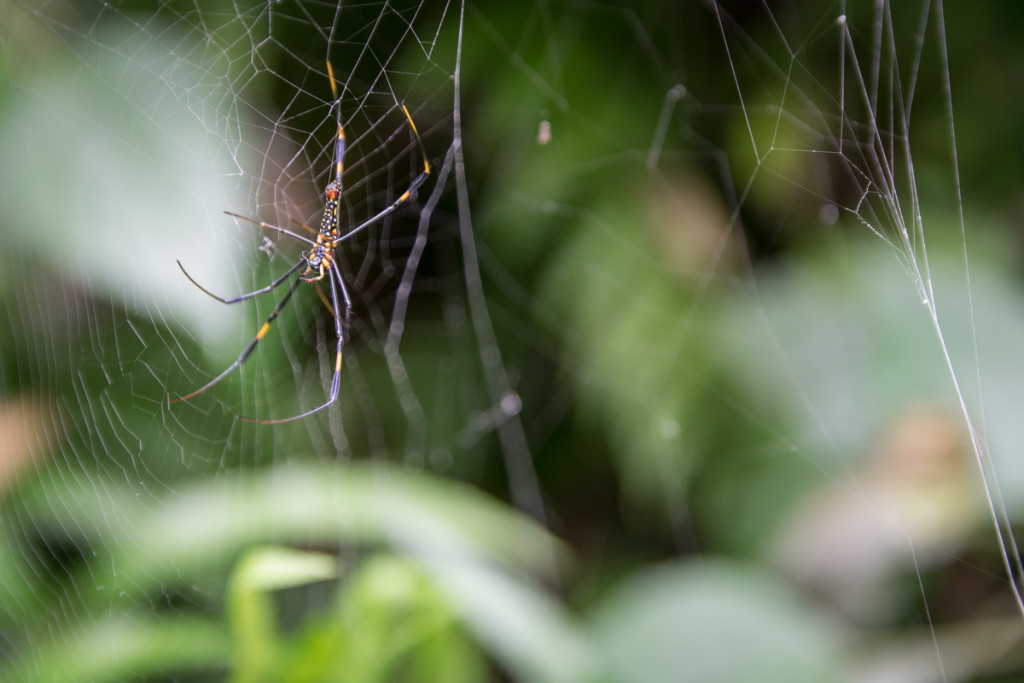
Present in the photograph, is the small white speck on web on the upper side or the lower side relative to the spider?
lower

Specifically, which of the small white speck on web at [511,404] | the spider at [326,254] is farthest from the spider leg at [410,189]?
the small white speck on web at [511,404]

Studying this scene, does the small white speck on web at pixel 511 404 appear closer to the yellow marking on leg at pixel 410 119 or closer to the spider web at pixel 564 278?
the spider web at pixel 564 278

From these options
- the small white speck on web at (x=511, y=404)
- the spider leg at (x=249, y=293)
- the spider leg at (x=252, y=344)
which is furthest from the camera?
the small white speck on web at (x=511, y=404)

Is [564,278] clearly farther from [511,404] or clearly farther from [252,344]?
[252,344]

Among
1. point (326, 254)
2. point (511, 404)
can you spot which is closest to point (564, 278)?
point (511, 404)

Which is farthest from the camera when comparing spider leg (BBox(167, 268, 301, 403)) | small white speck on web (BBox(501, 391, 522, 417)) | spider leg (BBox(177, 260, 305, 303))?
small white speck on web (BBox(501, 391, 522, 417))

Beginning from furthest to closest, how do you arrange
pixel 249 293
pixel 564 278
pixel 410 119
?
pixel 564 278 < pixel 249 293 < pixel 410 119

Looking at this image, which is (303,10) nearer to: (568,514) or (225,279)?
(225,279)

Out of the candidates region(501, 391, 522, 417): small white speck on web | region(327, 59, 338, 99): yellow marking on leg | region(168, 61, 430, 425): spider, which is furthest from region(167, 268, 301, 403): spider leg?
region(501, 391, 522, 417): small white speck on web

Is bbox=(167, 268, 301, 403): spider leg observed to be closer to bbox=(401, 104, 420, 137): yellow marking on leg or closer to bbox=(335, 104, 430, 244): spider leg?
bbox=(335, 104, 430, 244): spider leg
